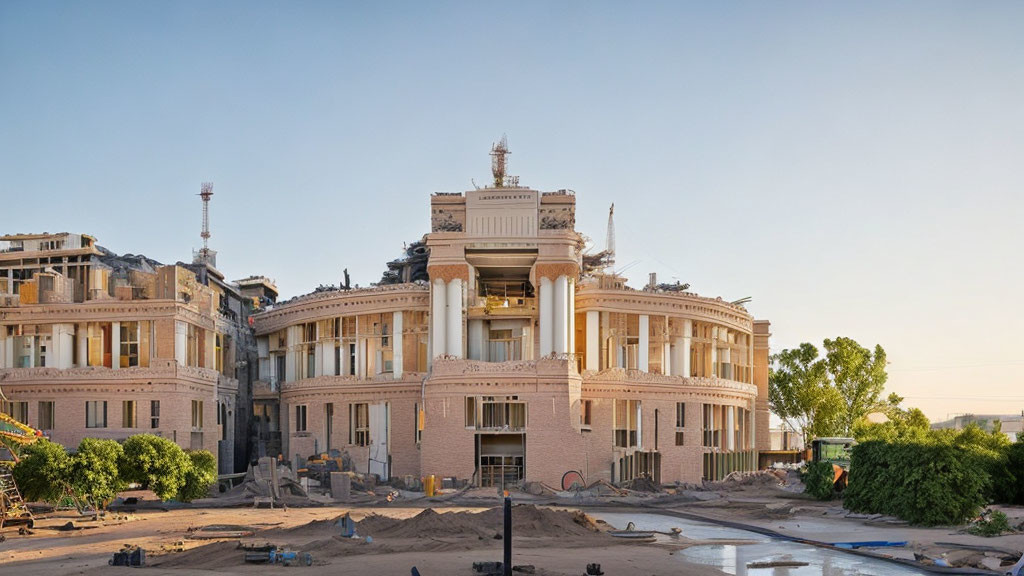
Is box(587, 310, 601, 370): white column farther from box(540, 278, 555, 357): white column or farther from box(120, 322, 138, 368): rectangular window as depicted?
box(120, 322, 138, 368): rectangular window

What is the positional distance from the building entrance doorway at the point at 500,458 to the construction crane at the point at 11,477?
26.7 metres

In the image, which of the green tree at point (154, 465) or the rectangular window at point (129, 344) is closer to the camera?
the green tree at point (154, 465)

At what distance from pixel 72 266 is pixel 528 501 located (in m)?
38.9

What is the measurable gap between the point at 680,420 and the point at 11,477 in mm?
42906

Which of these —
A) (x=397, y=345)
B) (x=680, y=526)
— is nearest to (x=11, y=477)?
(x=680, y=526)

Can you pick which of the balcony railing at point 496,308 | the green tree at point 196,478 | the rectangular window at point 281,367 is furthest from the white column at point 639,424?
the green tree at point 196,478

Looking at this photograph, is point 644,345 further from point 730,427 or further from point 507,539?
point 507,539

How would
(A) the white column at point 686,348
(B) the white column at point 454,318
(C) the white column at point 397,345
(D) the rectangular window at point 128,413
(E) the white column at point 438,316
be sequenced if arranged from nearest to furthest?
(D) the rectangular window at point 128,413, (B) the white column at point 454,318, (E) the white column at point 438,316, (C) the white column at point 397,345, (A) the white column at point 686,348

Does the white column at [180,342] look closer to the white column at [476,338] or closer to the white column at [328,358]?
the white column at [328,358]

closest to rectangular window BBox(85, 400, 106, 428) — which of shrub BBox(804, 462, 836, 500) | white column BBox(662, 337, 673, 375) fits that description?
white column BBox(662, 337, 673, 375)

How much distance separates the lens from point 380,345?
75625 millimetres

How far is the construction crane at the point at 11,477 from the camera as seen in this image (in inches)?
1747

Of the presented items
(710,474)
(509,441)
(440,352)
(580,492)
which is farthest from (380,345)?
(710,474)

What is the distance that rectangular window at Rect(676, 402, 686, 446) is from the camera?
73.8m
